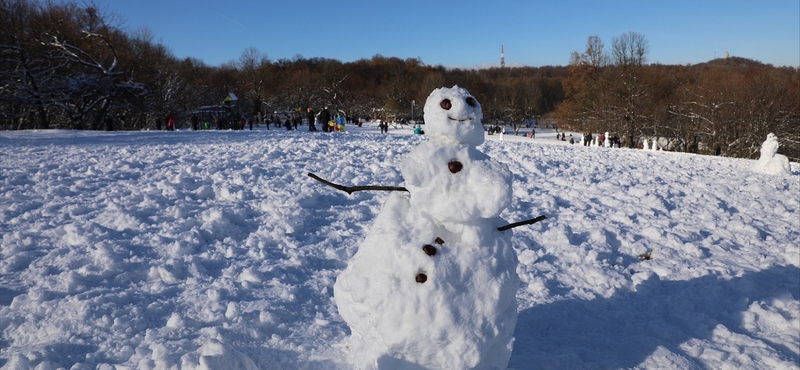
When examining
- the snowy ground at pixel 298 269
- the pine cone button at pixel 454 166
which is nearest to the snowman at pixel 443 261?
the pine cone button at pixel 454 166

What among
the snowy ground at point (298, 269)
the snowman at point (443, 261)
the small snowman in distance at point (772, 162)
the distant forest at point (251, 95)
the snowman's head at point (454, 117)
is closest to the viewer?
the snowman at point (443, 261)

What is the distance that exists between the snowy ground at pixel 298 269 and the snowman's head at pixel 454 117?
2131 millimetres

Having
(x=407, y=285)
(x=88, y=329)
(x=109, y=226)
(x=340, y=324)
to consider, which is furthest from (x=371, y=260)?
(x=109, y=226)

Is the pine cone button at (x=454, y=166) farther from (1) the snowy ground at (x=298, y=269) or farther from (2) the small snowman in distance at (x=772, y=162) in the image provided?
(2) the small snowman in distance at (x=772, y=162)

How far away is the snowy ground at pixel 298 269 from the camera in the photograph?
4.16 meters

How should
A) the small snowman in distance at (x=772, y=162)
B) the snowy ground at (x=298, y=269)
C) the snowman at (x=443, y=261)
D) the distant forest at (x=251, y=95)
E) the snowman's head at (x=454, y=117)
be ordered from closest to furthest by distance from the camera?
the snowman at (x=443, y=261)
the snowman's head at (x=454, y=117)
the snowy ground at (x=298, y=269)
the small snowman in distance at (x=772, y=162)
the distant forest at (x=251, y=95)

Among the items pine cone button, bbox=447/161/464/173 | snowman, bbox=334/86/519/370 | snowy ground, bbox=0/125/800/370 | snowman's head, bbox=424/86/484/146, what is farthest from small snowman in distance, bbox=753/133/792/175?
pine cone button, bbox=447/161/464/173

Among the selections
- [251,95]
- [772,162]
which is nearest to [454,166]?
[772,162]

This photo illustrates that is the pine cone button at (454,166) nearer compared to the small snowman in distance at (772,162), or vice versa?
the pine cone button at (454,166)

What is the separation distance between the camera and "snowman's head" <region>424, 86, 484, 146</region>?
303 cm

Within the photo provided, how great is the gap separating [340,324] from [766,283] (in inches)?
225

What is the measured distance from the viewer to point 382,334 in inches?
119

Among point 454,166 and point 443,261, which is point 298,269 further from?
point 454,166

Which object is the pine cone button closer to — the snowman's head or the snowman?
the snowman
